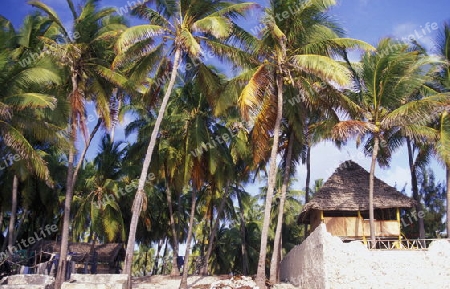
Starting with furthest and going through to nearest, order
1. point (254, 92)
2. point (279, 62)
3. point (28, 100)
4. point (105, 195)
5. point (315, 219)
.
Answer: point (105, 195)
point (315, 219)
point (279, 62)
point (254, 92)
point (28, 100)

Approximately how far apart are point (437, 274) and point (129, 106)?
18315 millimetres

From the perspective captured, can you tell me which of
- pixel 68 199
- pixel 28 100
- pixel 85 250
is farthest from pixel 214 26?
pixel 85 250

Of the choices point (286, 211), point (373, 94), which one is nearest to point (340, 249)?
point (373, 94)

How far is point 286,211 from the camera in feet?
117

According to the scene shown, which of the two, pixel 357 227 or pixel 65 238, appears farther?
pixel 357 227

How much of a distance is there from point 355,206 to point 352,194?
79 cm

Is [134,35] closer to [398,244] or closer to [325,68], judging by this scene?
[325,68]

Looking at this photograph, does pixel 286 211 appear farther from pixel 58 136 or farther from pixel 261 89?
pixel 58 136

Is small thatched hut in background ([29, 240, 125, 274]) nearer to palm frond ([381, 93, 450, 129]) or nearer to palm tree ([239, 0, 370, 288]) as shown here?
palm tree ([239, 0, 370, 288])

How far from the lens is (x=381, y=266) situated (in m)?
12.6

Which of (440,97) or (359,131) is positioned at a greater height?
(440,97)

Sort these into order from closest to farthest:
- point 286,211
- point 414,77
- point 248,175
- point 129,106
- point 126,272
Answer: point 126,272 → point 414,77 → point 129,106 → point 248,175 → point 286,211

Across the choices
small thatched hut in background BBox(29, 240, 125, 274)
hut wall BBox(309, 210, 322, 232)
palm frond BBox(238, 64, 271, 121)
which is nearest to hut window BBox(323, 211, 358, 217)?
hut wall BBox(309, 210, 322, 232)

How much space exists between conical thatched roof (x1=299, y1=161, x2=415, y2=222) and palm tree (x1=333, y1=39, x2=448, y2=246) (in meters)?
2.11
